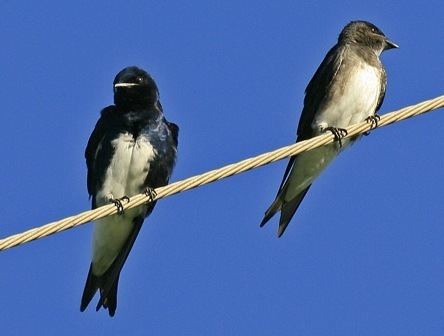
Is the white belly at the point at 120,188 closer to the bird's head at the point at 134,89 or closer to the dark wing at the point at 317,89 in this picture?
the bird's head at the point at 134,89

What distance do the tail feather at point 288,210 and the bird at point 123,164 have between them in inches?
27.5

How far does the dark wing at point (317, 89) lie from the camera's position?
7.75m

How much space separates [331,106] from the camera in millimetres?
7676

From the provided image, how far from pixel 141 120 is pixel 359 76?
1.30 m

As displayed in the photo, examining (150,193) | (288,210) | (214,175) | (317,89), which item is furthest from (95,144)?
(214,175)

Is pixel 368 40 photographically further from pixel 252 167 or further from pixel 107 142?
pixel 252 167

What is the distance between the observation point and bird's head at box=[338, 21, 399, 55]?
326 inches

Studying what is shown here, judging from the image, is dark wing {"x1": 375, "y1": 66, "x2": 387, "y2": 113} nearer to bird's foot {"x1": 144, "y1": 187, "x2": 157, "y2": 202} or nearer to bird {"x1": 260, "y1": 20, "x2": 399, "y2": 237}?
bird {"x1": 260, "y1": 20, "x2": 399, "y2": 237}

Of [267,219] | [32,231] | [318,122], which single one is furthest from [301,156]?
[32,231]

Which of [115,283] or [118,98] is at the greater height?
[118,98]

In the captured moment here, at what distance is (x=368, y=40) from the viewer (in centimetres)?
834

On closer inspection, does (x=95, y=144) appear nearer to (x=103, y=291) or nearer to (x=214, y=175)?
(x=103, y=291)

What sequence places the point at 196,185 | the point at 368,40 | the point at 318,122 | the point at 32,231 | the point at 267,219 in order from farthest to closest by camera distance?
the point at 368,40, the point at 318,122, the point at 267,219, the point at 196,185, the point at 32,231

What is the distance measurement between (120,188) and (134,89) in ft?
2.09
